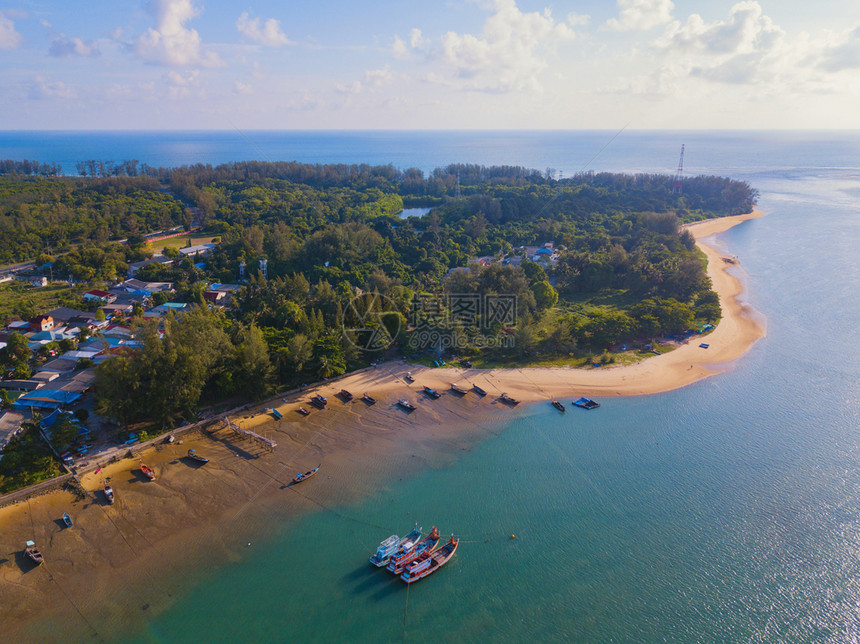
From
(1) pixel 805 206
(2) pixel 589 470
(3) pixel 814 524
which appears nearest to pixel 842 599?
(3) pixel 814 524

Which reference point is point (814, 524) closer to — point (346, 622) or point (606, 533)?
point (606, 533)

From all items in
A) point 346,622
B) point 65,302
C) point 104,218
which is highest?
point 104,218

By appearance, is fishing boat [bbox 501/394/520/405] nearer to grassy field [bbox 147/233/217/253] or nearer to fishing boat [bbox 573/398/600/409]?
fishing boat [bbox 573/398/600/409]

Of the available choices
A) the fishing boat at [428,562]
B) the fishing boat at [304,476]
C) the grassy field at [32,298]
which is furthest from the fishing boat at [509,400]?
the grassy field at [32,298]

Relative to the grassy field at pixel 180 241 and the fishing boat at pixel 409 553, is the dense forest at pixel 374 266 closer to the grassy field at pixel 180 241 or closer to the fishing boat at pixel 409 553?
the grassy field at pixel 180 241

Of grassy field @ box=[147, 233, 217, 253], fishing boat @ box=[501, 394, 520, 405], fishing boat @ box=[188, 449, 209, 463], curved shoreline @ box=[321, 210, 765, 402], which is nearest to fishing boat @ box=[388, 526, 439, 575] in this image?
fishing boat @ box=[501, 394, 520, 405]
